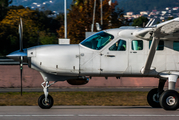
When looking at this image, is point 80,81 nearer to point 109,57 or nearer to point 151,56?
point 109,57

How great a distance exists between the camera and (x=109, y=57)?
371 inches

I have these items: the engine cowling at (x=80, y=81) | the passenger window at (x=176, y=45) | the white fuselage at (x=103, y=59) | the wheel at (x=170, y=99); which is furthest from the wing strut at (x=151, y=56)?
the engine cowling at (x=80, y=81)

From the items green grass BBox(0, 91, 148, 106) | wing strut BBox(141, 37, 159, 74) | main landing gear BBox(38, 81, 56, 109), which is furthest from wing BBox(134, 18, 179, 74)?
green grass BBox(0, 91, 148, 106)

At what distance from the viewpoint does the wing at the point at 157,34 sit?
8.32 meters

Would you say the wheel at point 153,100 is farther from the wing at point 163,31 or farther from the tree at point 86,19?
the tree at point 86,19

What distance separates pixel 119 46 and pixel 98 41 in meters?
0.67

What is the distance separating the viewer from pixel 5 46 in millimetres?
51500

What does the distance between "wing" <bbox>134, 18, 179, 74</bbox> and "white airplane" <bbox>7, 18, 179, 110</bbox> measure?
3 cm

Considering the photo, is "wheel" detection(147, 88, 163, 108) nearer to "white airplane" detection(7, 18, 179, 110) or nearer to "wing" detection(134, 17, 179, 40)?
"white airplane" detection(7, 18, 179, 110)

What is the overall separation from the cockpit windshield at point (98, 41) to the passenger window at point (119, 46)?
8.6 inches

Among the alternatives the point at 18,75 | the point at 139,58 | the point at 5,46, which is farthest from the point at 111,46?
the point at 5,46

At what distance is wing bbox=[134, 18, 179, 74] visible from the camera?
328 inches

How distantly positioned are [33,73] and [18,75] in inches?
33.9

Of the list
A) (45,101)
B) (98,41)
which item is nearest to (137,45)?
(98,41)
